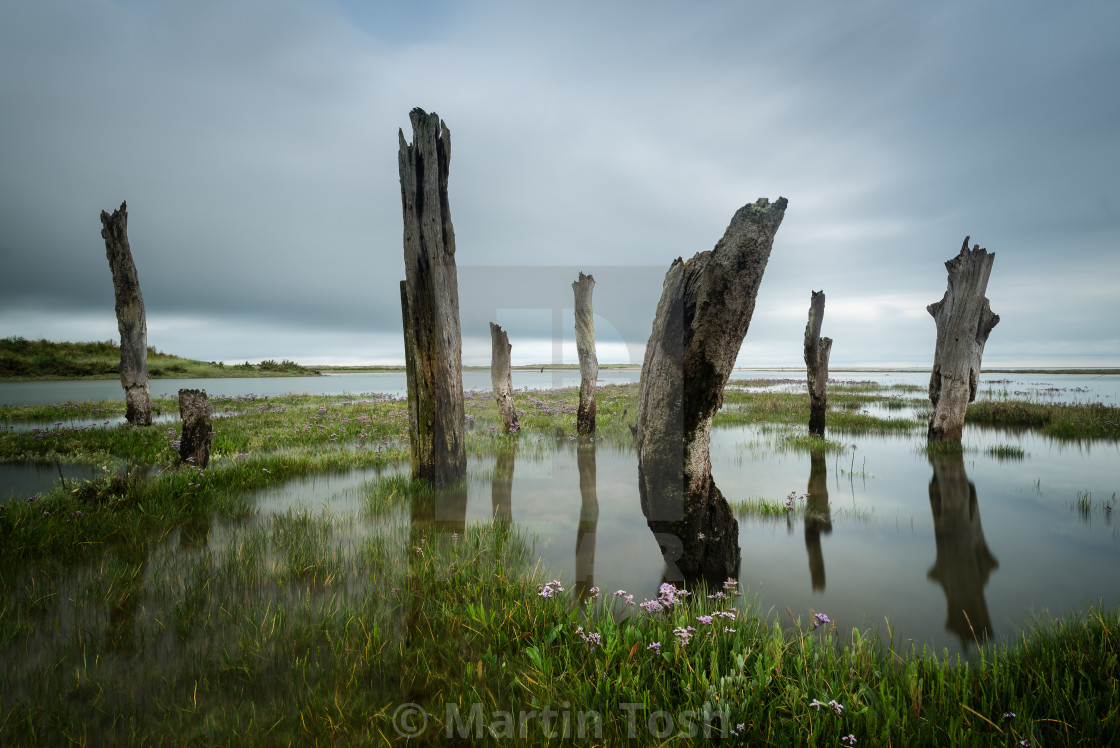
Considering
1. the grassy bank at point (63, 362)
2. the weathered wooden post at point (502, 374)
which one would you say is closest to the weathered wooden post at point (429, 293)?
the weathered wooden post at point (502, 374)

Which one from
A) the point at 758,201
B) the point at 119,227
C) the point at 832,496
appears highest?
the point at 119,227

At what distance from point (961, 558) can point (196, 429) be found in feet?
36.9

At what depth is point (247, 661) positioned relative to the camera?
8.54 feet

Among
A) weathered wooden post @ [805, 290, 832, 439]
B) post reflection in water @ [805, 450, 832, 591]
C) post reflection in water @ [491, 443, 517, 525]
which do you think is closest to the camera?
post reflection in water @ [805, 450, 832, 591]

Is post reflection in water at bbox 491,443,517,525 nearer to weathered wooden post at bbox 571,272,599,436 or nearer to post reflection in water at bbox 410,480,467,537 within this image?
post reflection in water at bbox 410,480,467,537

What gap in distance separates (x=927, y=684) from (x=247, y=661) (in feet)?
13.4

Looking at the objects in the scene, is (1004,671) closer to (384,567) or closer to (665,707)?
(665,707)

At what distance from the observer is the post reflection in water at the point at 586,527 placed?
423 centimetres

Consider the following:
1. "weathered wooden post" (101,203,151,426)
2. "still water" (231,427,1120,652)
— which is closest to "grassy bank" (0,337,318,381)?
"weathered wooden post" (101,203,151,426)

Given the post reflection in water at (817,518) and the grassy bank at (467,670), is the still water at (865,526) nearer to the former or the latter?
the post reflection in water at (817,518)

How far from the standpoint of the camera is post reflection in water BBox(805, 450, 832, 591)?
4617 mm

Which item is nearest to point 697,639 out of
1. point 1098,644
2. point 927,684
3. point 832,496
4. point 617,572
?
point 927,684
